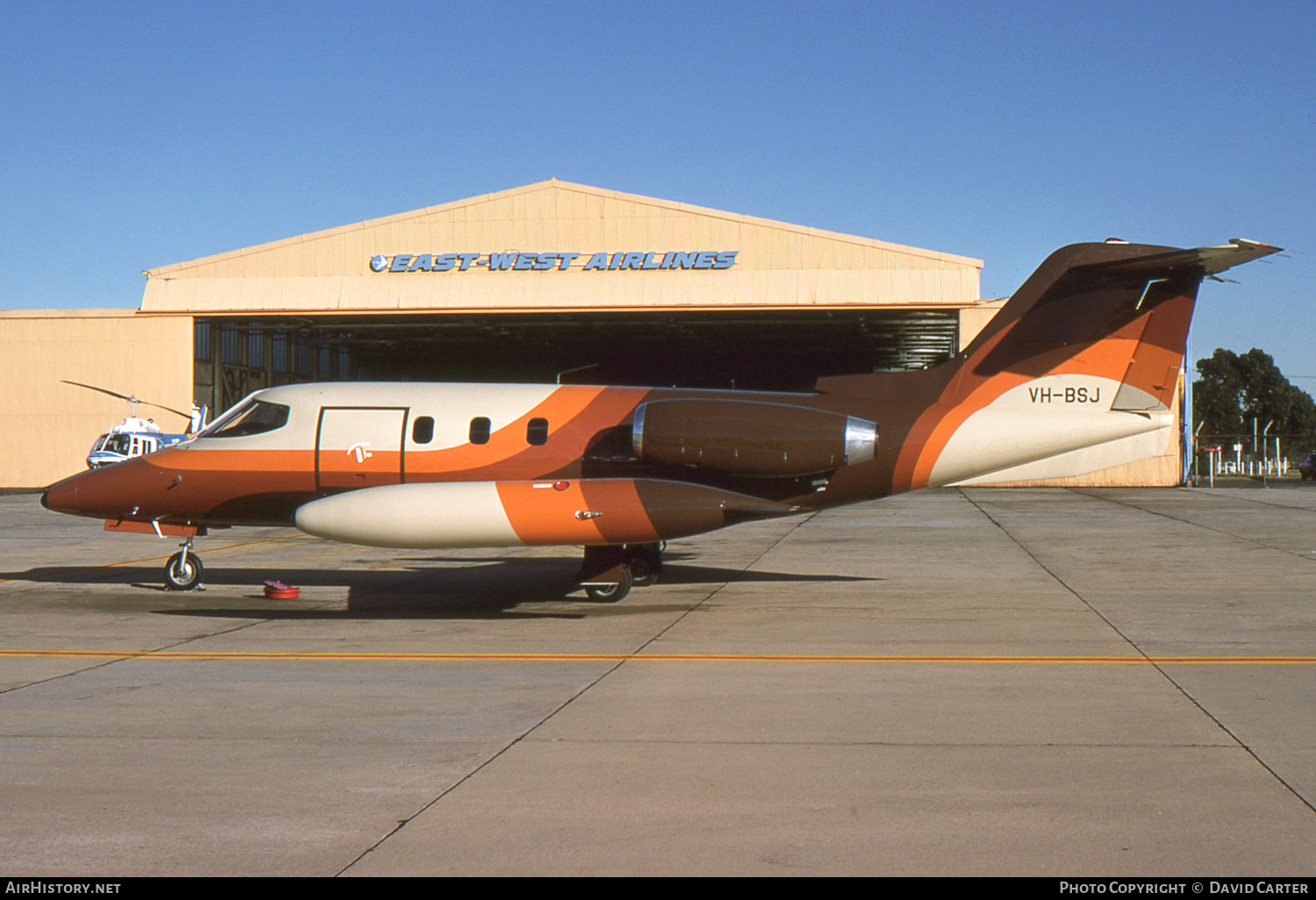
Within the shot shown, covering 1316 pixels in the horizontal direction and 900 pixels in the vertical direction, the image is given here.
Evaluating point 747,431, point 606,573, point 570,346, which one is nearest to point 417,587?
point 606,573

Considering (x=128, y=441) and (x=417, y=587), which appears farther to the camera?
(x=128, y=441)

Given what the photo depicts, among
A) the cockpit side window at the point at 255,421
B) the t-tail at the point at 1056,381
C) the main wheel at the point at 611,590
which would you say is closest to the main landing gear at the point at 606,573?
the main wheel at the point at 611,590

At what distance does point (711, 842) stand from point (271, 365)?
54.6 metres

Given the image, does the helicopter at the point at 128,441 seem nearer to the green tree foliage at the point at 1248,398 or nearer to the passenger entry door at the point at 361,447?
the passenger entry door at the point at 361,447

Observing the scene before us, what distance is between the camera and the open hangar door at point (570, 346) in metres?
46.5

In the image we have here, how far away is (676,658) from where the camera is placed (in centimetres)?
977

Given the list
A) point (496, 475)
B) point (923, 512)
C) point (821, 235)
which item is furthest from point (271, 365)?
point (496, 475)

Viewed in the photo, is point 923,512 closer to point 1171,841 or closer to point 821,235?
point 821,235

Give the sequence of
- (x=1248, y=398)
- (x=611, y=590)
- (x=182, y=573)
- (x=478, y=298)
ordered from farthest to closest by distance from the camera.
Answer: (x=1248, y=398), (x=478, y=298), (x=182, y=573), (x=611, y=590)

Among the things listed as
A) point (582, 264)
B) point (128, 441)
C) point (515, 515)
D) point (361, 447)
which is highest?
point (582, 264)

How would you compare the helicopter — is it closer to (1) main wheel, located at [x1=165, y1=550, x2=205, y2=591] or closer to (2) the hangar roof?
(2) the hangar roof

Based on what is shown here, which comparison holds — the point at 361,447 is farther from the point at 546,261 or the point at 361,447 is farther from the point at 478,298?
the point at 478,298

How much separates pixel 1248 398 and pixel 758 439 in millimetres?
126318

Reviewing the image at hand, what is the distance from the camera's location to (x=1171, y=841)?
5.00m
